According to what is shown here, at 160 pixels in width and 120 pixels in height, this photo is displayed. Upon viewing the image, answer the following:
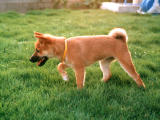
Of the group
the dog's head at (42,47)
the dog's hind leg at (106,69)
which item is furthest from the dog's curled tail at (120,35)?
the dog's head at (42,47)

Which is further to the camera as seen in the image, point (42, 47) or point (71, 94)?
point (42, 47)

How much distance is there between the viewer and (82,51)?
10.3 feet

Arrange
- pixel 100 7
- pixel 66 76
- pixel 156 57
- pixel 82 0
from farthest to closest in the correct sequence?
pixel 100 7 → pixel 82 0 → pixel 156 57 → pixel 66 76

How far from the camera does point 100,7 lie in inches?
627

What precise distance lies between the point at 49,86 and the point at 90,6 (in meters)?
12.9

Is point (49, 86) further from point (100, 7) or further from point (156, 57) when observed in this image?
point (100, 7)

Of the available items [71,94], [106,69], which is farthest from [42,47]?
[106,69]

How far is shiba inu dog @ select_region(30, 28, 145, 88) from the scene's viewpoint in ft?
10.0

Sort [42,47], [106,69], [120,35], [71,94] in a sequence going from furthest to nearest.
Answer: [106,69] < [120,35] < [42,47] < [71,94]

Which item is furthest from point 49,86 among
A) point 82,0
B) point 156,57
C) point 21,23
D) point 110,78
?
point 82,0

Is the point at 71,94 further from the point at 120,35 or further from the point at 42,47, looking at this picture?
the point at 120,35

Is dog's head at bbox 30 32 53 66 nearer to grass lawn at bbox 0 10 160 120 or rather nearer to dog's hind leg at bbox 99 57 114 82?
grass lawn at bbox 0 10 160 120

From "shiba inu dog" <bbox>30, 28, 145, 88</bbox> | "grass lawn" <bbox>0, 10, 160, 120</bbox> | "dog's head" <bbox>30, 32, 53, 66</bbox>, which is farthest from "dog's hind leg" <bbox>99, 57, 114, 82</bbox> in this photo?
"dog's head" <bbox>30, 32, 53, 66</bbox>

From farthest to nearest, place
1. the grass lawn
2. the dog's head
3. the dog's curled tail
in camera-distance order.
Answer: the dog's curled tail
the dog's head
the grass lawn
